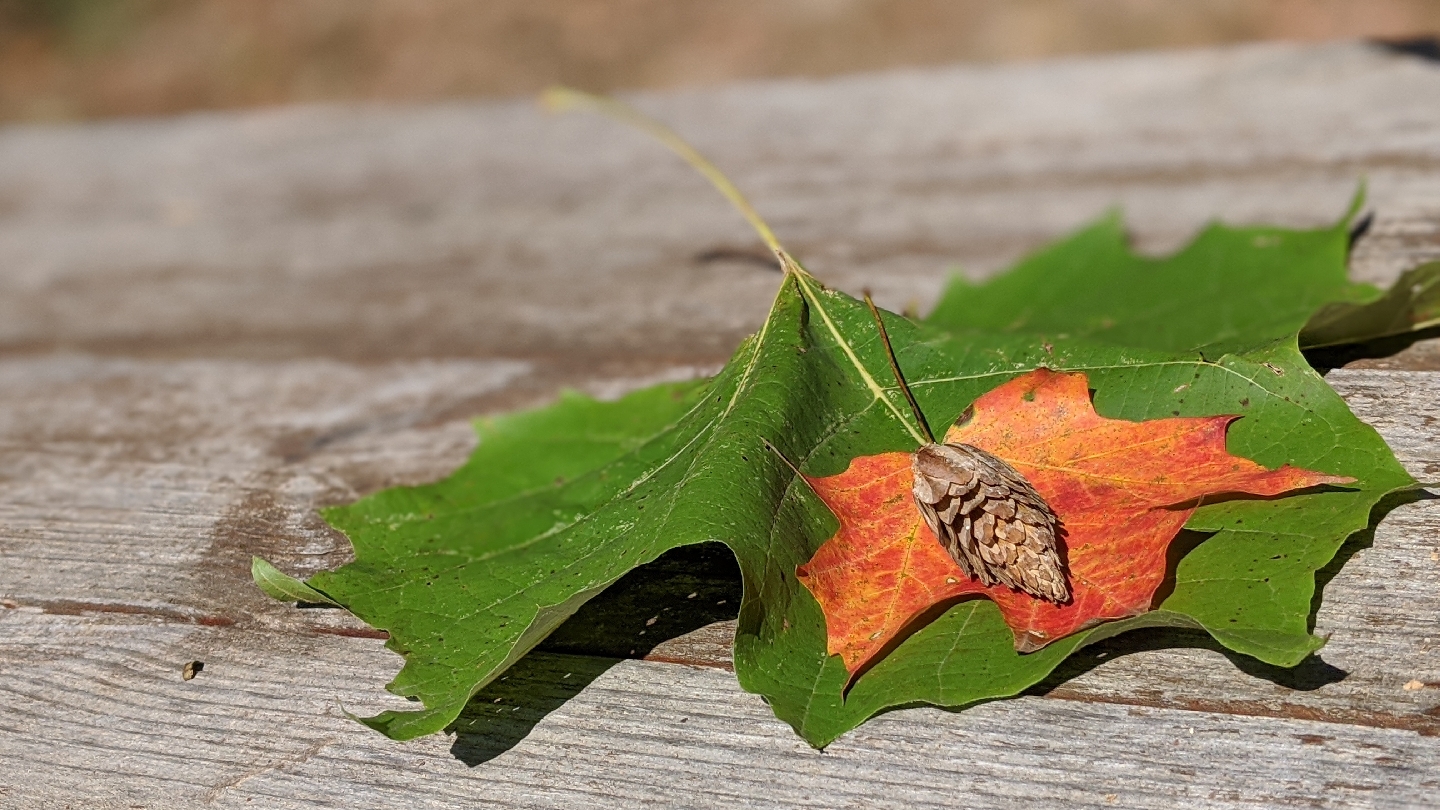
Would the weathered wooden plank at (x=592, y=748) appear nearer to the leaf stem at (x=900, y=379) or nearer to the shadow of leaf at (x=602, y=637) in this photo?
the shadow of leaf at (x=602, y=637)

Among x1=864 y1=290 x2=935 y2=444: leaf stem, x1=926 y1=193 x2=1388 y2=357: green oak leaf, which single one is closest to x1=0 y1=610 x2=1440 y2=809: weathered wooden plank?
x1=864 y1=290 x2=935 y2=444: leaf stem

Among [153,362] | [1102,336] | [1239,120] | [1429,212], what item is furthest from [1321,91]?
[153,362]

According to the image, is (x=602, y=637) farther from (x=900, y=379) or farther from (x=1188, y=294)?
(x=1188, y=294)

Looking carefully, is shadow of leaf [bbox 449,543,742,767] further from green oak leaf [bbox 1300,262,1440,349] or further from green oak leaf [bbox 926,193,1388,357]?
green oak leaf [bbox 1300,262,1440,349]

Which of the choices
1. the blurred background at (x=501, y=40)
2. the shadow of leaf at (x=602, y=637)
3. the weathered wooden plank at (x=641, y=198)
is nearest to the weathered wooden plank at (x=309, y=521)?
the shadow of leaf at (x=602, y=637)

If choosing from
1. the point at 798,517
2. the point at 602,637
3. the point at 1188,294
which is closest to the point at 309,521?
the point at 602,637

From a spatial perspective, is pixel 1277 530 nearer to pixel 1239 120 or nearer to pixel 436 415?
pixel 436 415
